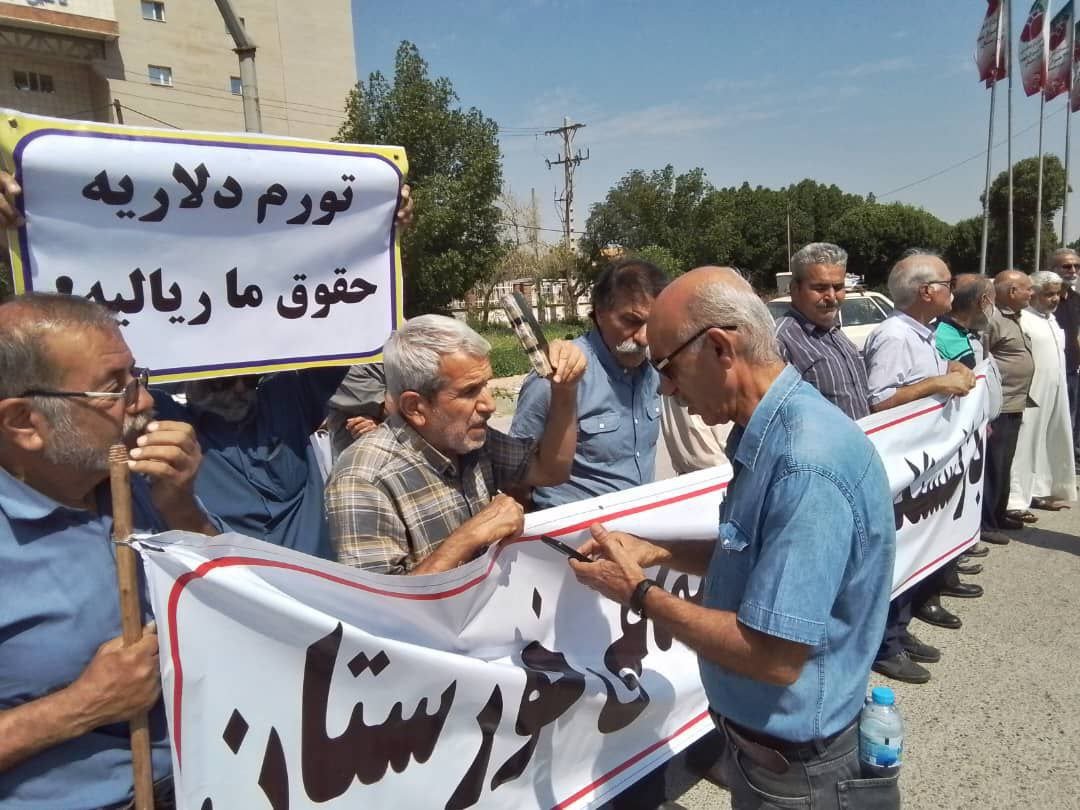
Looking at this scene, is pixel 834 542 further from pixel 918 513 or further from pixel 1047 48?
pixel 1047 48

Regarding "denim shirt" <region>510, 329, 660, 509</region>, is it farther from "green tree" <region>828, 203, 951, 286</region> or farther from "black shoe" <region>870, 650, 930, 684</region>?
"green tree" <region>828, 203, 951, 286</region>

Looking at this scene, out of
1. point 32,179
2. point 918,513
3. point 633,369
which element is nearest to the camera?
point 32,179

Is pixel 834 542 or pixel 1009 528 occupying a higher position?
pixel 834 542

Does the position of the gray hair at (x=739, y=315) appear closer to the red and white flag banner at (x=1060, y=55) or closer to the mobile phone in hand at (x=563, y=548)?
the mobile phone in hand at (x=563, y=548)

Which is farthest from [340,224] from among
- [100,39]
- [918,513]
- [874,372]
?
[100,39]

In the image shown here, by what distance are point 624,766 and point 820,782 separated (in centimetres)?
98

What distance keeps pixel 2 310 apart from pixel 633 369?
7.18 feet

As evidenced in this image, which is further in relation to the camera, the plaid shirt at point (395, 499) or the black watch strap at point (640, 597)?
the plaid shirt at point (395, 499)

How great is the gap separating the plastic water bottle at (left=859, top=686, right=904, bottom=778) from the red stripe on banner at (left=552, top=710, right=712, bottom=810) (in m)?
0.97

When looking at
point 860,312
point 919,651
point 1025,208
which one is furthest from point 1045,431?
point 1025,208

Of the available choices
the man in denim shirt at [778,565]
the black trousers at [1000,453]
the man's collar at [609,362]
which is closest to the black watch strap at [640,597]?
the man in denim shirt at [778,565]

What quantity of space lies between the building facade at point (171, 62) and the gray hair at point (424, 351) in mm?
27133

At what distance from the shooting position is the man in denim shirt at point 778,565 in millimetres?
1429

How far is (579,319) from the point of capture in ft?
108
